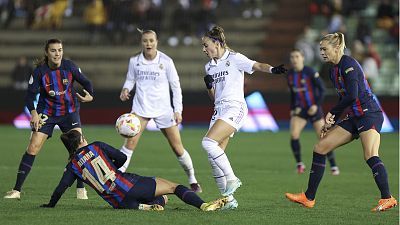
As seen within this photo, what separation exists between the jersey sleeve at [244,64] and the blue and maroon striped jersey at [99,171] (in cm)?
177

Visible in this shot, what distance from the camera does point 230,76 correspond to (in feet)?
34.3

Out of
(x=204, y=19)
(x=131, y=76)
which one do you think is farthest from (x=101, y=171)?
(x=204, y=19)

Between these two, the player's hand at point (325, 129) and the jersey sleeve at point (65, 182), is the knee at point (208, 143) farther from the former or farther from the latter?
the jersey sleeve at point (65, 182)

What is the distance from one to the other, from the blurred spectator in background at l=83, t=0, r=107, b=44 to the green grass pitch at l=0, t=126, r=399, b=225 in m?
6.77

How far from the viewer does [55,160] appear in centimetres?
1672

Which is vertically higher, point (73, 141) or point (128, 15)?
point (73, 141)

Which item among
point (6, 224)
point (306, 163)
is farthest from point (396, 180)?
point (6, 224)

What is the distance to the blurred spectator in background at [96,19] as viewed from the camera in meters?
29.7

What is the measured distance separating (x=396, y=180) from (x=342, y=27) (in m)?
14.1

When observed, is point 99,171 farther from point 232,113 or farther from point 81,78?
point 81,78

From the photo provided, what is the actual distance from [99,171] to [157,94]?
3223 millimetres

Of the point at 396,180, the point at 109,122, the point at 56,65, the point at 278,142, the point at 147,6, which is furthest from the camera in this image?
the point at 147,6

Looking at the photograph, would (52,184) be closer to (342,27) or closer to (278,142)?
(278,142)

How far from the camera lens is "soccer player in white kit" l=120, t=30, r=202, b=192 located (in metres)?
12.5
